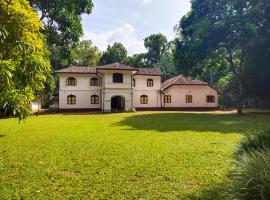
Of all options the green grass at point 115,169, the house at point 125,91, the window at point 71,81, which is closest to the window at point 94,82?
the house at point 125,91

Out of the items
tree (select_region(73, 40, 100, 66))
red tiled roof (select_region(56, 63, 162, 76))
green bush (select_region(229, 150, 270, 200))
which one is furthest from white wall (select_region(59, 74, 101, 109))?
green bush (select_region(229, 150, 270, 200))

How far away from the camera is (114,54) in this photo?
6456cm

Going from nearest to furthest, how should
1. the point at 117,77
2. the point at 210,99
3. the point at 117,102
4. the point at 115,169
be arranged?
the point at 115,169, the point at 117,77, the point at 117,102, the point at 210,99

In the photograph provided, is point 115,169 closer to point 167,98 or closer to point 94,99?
point 94,99

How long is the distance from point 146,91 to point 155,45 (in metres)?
32.4

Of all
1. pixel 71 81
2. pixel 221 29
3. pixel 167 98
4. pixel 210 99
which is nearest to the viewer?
pixel 221 29

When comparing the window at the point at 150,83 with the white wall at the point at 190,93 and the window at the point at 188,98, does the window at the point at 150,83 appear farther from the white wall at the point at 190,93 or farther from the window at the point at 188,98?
the window at the point at 188,98

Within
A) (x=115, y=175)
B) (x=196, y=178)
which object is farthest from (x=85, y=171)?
(x=196, y=178)

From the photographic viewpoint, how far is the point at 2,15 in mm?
6723

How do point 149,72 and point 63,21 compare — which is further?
point 149,72

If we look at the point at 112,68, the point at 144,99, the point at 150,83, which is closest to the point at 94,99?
the point at 112,68

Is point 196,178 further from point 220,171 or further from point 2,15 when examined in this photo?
point 2,15

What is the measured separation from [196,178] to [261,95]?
2939cm

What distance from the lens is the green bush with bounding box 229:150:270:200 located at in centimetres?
438
